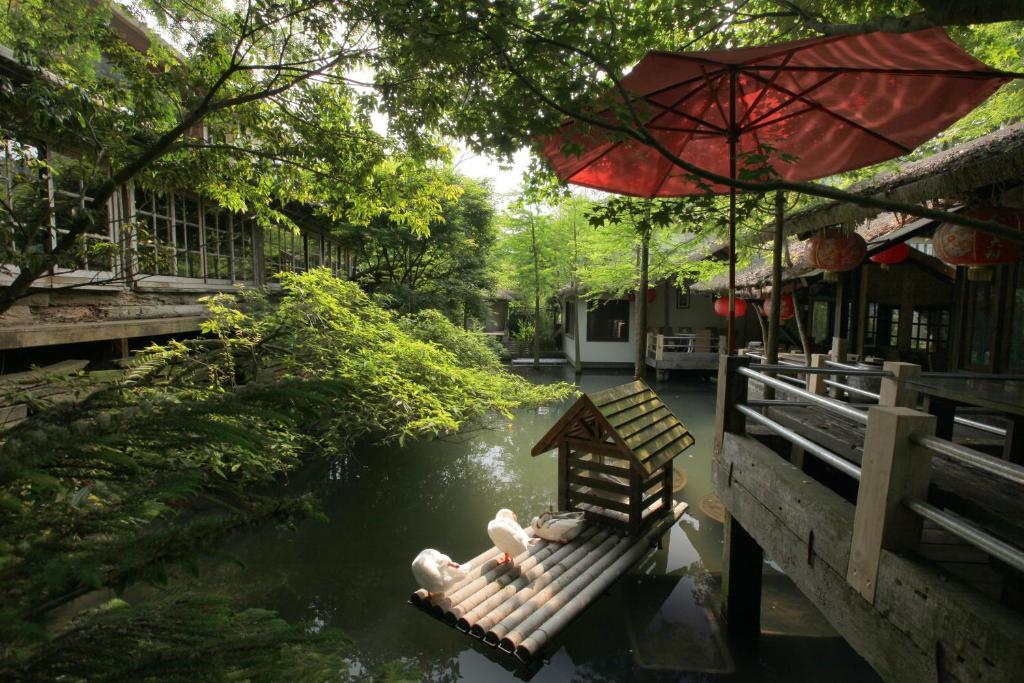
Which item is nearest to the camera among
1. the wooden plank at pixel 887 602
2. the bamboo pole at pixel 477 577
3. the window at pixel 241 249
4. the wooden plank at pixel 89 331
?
the wooden plank at pixel 887 602

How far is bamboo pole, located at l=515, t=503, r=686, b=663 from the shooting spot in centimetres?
434

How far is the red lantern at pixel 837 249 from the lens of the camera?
5383 mm

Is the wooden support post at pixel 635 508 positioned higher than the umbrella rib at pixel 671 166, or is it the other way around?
the umbrella rib at pixel 671 166

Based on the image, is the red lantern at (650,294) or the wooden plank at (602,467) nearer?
the wooden plank at (602,467)

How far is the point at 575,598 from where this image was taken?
4965 millimetres

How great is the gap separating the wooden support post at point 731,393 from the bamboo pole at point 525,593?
2.33 meters

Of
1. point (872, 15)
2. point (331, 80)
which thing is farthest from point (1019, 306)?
point (331, 80)

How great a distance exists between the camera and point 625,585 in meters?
6.41

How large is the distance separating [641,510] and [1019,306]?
5298mm

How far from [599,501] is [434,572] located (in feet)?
8.35

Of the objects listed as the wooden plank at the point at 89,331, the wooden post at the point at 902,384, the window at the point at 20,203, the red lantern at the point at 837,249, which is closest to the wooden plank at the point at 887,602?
the wooden post at the point at 902,384

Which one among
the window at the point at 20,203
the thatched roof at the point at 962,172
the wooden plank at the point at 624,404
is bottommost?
the wooden plank at the point at 624,404

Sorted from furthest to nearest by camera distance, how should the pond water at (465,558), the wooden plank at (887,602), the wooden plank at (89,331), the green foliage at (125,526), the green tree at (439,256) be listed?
the green tree at (439,256)
the pond water at (465,558)
the wooden plank at (89,331)
the wooden plank at (887,602)
the green foliage at (125,526)

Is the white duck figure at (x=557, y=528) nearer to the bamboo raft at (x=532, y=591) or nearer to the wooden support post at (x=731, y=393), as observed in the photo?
the bamboo raft at (x=532, y=591)
